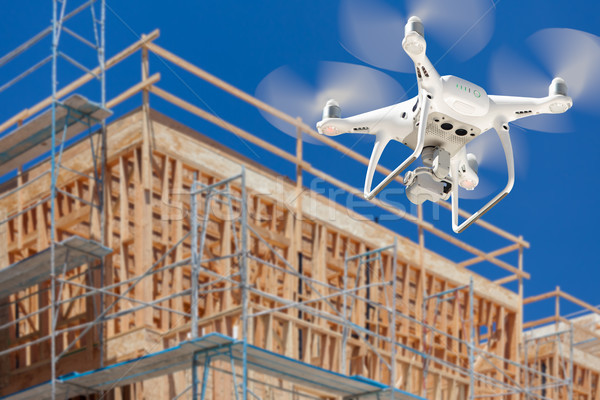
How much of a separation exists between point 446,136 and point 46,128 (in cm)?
1245

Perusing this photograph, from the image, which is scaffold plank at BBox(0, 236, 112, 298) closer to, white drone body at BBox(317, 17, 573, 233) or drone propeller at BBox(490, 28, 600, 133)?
white drone body at BBox(317, 17, 573, 233)

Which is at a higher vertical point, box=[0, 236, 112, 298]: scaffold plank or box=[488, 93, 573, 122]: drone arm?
box=[0, 236, 112, 298]: scaffold plank

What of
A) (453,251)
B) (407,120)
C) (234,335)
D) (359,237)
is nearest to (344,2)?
(407,120)

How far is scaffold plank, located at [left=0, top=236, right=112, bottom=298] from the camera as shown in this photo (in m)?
17.9

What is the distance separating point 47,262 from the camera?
60.0ft

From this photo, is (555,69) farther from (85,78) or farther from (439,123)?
(85,78)

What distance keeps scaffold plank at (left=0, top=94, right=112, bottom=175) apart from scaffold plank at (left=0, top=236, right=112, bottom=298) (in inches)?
88.6

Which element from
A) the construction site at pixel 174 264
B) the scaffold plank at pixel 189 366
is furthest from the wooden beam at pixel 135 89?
the scaffold plank at pixel 189 366

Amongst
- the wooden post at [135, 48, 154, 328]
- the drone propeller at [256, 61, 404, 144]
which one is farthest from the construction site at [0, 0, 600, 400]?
the drone propeller at [256, 61, 404, 144]

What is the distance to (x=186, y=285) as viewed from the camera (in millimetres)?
23297

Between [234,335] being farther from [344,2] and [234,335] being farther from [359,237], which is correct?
[344,2]

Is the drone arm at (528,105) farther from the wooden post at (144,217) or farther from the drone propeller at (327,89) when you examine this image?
the wooden post at (144,217)

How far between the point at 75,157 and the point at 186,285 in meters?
4.28

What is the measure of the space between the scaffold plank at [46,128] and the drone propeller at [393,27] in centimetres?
1119
